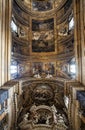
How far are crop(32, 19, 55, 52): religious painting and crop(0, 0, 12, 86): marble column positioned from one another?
553 centimetres

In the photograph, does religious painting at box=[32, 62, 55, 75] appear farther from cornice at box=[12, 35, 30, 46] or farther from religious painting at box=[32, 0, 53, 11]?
religious painting at box=[32, 0, 53, 11]

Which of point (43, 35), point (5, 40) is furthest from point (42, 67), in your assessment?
point (5, 40)

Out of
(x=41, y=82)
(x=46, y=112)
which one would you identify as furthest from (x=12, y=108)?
(x=41, y=82)

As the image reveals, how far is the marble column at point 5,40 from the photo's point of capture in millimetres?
10242

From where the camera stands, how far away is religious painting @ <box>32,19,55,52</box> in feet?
55.2

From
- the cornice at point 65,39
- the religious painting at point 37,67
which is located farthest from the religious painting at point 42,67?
the cornice at point 65,39

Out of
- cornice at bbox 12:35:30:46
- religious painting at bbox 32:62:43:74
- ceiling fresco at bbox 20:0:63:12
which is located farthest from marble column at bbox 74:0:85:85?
cornice at bbox 12:35:30:46

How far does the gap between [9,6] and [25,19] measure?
4372 millimetres

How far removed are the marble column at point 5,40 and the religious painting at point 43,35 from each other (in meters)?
5.53

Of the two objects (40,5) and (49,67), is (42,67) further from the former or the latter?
(40,5)

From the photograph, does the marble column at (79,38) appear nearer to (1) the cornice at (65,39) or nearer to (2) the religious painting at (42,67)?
(1) the cornice at (65,39)

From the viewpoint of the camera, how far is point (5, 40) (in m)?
11.3

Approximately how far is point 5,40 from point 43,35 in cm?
722

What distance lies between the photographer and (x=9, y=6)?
12258 mm
